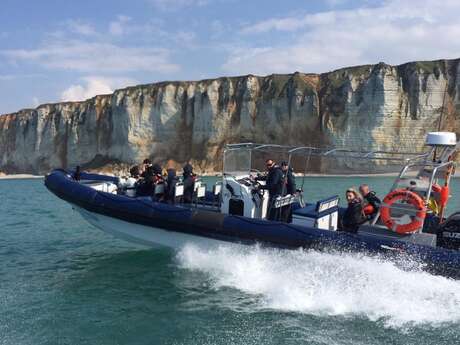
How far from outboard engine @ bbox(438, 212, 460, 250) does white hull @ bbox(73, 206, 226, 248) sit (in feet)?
10.7

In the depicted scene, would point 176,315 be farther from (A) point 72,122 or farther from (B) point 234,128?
(A) point 72,122

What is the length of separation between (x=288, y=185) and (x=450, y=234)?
2576mm

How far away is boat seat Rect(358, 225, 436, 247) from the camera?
619 centimetres

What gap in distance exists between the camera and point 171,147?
5044 centimetres

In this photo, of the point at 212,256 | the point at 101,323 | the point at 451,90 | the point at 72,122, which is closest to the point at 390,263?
the point at 212,256

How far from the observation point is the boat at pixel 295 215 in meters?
6.29

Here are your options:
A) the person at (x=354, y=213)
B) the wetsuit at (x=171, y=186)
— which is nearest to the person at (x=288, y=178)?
the person at (x=354, y=213)

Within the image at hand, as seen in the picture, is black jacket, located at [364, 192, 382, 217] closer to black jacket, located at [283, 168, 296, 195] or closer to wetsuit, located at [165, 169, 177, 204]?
black jacket, located at [283, 168, 296, 195]

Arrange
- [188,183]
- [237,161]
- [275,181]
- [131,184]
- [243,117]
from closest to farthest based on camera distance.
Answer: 1. [275,181]
2. [237,161]
3. [188,183]
4. [131,184]
5. [243,117]

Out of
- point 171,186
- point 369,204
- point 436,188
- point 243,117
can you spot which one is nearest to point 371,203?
point 369,204

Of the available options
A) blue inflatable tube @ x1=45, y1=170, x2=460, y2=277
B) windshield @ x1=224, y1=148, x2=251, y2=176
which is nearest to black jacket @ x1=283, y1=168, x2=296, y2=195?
windshield @ x1=224, y1=148, x2=251, y2=176

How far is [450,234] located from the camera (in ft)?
20.8

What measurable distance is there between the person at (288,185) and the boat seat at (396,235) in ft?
4.69

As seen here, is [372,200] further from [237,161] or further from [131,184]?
[131,184]
